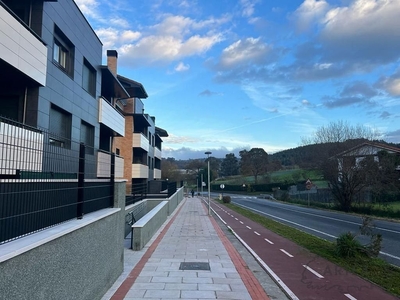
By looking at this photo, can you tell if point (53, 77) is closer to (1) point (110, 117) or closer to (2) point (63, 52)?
(2) point (63, 52)

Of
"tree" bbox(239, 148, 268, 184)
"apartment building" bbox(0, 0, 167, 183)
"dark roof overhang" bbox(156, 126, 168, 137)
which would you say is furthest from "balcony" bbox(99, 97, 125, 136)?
"tree" bbox(239, 148, 268, 184)

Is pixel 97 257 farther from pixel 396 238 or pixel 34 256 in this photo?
pixel 396 238

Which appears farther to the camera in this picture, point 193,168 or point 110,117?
point 193,168

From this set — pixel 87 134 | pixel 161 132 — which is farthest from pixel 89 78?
pixel 161 132

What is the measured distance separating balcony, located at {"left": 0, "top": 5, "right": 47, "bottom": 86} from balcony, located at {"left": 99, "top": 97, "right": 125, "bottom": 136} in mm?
7168

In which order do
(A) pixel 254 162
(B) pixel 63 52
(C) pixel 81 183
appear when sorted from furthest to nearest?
1. (A) pixel 254 162
2. (B) pixel 63 52
3. (C) pixel 81 183

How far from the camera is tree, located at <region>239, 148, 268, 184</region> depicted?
325 feet

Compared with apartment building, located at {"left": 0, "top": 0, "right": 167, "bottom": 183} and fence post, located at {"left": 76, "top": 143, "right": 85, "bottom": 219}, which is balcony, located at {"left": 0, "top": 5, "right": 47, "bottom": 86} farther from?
fence post, located at {"left": 76, "top": 143, "right": 85, "bottom": 219}

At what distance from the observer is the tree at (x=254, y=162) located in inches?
3905

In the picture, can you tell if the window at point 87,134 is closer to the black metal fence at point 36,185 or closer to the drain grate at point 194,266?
the drain grate at point 194,266

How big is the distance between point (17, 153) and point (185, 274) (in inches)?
211

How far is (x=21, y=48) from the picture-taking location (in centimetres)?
923

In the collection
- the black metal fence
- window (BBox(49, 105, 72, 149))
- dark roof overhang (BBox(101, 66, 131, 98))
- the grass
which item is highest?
dark roof overhang (BBox(101, 66, 131, 98))

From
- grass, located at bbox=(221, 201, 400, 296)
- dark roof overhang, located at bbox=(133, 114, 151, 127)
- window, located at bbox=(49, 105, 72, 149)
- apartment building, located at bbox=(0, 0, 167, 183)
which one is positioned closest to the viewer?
grass, located at bbox=(221, 201, 400, 296)
